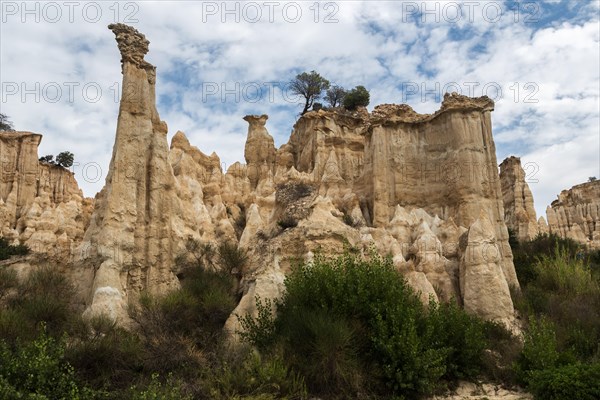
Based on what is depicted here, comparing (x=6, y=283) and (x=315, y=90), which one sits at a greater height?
(x=315, y=90)

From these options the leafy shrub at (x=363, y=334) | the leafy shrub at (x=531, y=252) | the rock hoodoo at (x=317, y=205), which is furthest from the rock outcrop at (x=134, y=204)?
the leafy shrub at (x=531, y=252)

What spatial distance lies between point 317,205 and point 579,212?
39189 millimetres

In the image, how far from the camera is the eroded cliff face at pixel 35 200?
91.8 feet

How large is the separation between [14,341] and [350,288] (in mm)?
7536

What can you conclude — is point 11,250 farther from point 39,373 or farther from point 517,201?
point 517,201

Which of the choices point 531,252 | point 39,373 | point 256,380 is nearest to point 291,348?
point 256,380

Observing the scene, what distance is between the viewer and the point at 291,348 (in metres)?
11.5

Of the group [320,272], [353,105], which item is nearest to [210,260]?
[320,272]

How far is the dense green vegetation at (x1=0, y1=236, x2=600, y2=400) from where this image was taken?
10.1m

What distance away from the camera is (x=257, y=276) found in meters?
14.1

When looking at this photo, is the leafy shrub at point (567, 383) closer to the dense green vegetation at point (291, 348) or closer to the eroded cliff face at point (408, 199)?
the dense green vegetation at point (291, 348)

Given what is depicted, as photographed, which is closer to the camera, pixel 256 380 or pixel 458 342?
pixel 256 380

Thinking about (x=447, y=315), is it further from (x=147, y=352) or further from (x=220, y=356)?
(x=147, y=352)

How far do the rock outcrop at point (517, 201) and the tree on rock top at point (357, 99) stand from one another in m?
12.0
